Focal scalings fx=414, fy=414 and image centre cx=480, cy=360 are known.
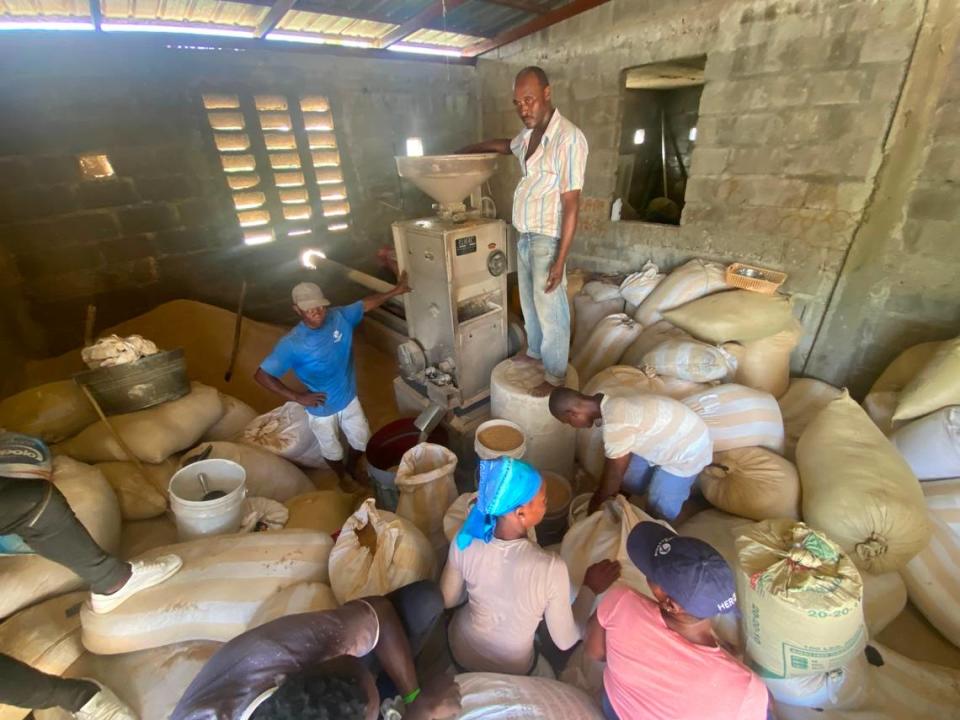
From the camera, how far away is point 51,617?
58.1 inches

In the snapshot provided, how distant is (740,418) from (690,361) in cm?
43

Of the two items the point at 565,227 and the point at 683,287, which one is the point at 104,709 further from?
the point at 683,287

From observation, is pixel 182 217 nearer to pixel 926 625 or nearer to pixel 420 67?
pixel 420 67

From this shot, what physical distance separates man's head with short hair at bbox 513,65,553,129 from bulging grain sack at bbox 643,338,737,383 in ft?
4.82

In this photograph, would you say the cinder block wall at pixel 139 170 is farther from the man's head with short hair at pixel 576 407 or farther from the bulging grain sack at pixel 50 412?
the man's head with short hair at pixel 576 407

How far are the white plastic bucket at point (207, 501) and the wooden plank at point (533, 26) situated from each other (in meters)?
4.11

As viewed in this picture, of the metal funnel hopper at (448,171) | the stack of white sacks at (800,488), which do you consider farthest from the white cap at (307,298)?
the stack of white sacks at (800,488)

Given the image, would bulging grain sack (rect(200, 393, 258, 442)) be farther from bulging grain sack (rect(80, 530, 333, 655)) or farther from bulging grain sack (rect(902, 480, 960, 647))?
bulging grain sack (rect(902, 480, 960, 647))

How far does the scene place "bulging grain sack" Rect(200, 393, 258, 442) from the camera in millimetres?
2674

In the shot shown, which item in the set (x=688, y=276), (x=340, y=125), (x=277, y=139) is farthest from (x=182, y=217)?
(x=688, y=276)

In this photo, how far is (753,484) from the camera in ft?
6.56

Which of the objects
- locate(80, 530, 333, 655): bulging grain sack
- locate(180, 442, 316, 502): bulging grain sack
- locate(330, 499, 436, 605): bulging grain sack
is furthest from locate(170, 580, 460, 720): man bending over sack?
locate(180, 442, 316, 502): bulging grain sack

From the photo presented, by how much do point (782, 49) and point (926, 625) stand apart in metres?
3.25

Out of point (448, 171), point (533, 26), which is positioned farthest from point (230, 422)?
point (533, 26)
